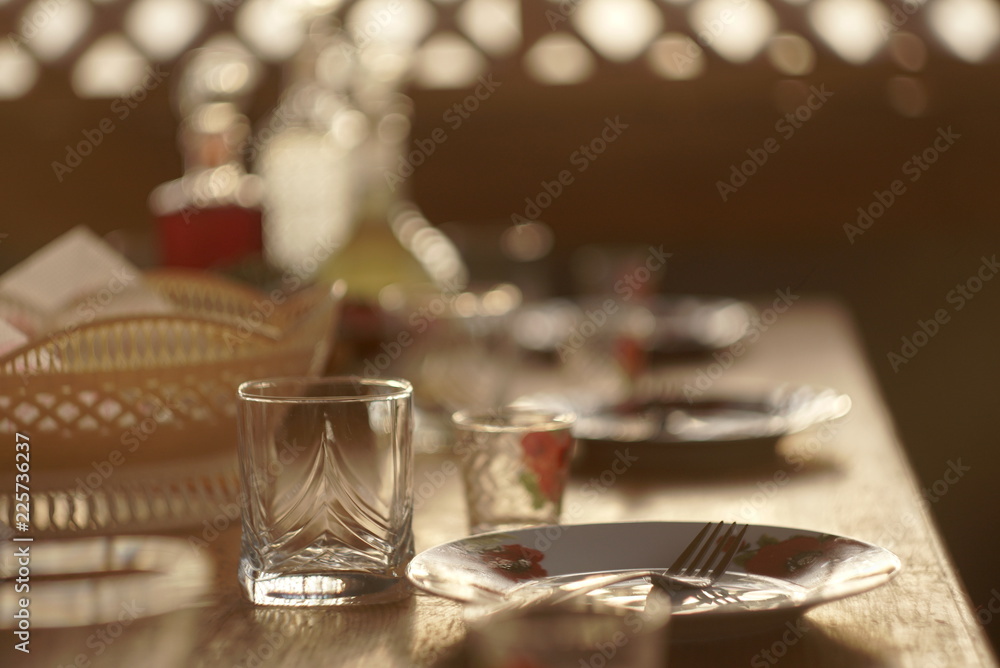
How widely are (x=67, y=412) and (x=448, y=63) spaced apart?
87.1 inches

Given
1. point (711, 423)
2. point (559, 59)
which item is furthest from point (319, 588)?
point (559, 59)

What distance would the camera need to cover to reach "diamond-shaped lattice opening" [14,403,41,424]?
55 centimetres

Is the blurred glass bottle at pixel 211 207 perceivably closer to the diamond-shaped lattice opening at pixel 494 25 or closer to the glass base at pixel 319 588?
the glass base at pixel 319 588

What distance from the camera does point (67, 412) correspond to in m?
0.55

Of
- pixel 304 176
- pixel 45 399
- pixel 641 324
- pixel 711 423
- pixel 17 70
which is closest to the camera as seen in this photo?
pixel 45 399

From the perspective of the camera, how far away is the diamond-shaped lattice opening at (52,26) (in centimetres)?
275

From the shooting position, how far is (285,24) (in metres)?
2.75

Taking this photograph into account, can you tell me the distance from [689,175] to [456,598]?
2219 millimetres

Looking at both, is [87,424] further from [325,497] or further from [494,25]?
[494,25]

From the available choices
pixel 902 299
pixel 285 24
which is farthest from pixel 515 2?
pixel 902 299

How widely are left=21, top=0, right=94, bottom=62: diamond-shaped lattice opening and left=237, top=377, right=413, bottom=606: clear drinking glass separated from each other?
255cm

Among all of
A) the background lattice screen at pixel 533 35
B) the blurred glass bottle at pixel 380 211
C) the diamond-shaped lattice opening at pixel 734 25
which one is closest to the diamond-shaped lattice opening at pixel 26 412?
the blurred glass bottle at pixel 380 211

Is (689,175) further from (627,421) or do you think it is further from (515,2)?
(627,421)

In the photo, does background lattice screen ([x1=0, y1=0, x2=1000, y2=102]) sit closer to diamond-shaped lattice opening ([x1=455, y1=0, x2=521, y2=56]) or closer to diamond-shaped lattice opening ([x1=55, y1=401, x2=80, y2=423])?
diamond-shaped lattice opening ([x1=455, y1=0, x2=521, y2=56])
